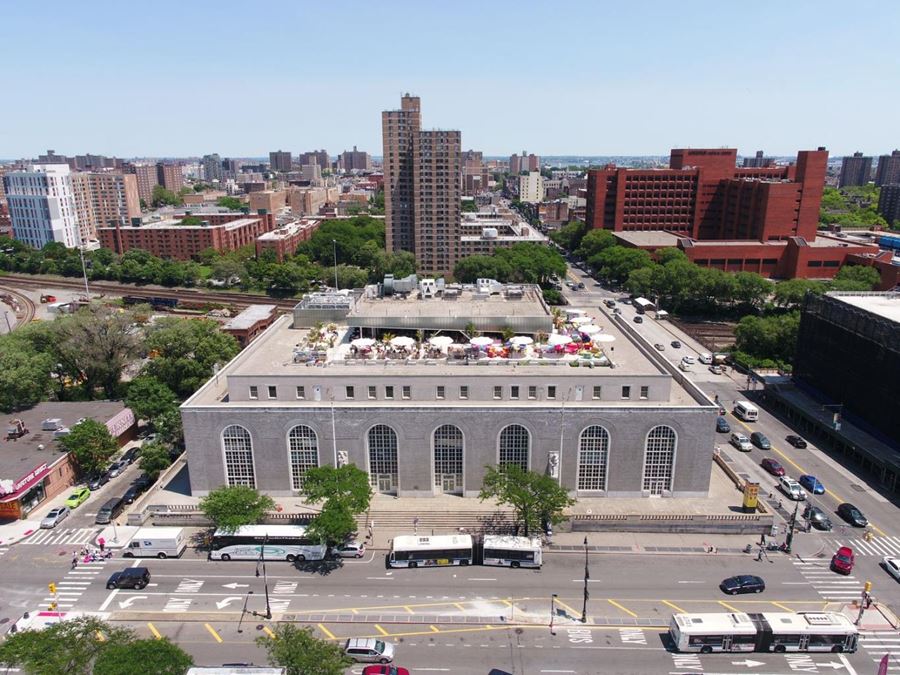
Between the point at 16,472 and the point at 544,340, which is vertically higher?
the point at 544,340

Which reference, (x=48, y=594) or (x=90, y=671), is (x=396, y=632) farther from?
(x=48, y=594)

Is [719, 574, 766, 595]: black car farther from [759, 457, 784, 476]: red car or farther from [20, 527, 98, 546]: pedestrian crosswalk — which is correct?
[20, 527, 98, 546]: pedestrian crosswalk

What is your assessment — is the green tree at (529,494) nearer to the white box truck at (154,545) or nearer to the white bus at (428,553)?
the white bus at (428,553)

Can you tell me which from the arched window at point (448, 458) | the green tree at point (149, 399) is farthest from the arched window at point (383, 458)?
the green tree at point (149, 399)

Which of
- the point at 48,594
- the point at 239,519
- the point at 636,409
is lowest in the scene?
the point at 48,594

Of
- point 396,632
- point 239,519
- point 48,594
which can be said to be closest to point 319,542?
point 239,519

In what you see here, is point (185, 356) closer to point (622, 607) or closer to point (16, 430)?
point (16, 430)
